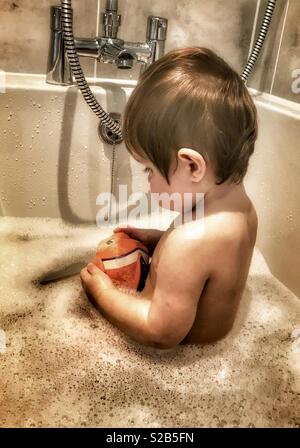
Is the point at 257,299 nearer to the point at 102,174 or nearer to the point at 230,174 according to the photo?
the point at 230,174

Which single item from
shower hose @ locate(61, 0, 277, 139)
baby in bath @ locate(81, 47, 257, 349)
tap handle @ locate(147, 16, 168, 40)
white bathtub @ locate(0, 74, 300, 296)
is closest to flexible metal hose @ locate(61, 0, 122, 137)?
shower hose @ locate(61, 0, 277, 139)

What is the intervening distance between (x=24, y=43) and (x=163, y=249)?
76 cm

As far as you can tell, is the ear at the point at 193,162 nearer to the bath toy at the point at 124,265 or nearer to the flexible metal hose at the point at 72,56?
the bath toy at the point at 124,265

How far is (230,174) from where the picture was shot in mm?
603

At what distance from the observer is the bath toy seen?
74 cm

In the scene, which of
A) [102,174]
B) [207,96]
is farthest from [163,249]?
[102,174]

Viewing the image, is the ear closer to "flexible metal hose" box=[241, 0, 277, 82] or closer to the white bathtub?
the white bathtub

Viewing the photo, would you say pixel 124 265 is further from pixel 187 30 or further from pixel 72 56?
pixel 187 30

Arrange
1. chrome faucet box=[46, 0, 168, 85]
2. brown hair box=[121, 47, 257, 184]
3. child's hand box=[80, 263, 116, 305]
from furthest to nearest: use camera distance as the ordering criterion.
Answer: chrome faucet box=[46, 0, 168, 85], child's hand box=[80, 263, 116, 305], brown hair box=[121, 47, 257, 184]

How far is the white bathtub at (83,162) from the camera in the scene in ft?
3.06

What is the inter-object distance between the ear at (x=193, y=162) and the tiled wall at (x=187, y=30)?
56cm

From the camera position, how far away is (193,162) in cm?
57

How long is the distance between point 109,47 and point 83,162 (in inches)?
11.3

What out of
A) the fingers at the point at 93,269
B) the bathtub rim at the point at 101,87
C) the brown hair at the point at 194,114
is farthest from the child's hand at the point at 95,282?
the bathtub rim at the point at 101,87
